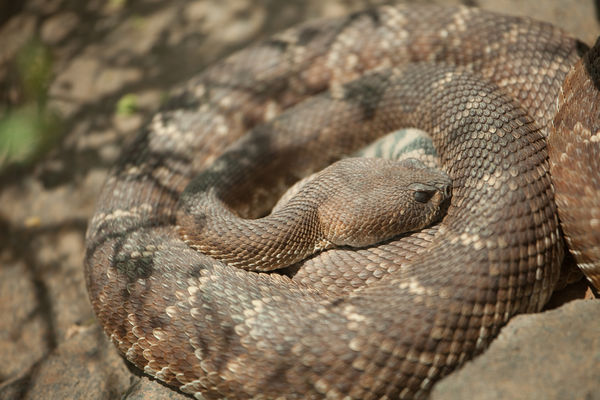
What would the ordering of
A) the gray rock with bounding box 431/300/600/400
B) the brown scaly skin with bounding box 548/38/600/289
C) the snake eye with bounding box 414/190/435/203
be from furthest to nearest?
the snake eye with bounding box 414/190/435/203
the brown scaly skin with bounding box 548/38/600/289
the gray rock with bounding box 431/300/600/400

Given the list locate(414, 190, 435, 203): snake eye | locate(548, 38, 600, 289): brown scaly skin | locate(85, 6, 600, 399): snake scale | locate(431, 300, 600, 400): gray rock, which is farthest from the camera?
locate(414, 190, 435, 203): snake eye

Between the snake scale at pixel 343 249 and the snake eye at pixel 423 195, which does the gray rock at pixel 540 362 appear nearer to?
the snake scale at pixel 343 249

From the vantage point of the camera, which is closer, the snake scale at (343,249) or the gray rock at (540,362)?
the gray rock at (540,362)

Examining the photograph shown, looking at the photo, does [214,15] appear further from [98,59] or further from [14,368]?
[14,368]

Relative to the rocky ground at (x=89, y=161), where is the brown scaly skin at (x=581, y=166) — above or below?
above

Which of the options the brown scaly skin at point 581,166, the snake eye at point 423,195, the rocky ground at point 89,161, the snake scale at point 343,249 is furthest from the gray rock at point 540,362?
the snake eye at point 423,195

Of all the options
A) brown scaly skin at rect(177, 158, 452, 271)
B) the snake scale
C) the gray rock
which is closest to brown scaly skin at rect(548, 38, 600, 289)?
the snake scale

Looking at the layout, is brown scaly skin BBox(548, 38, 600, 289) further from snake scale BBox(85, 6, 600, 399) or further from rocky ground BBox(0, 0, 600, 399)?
rocky ground BBox(0, 0, 600, 399)
